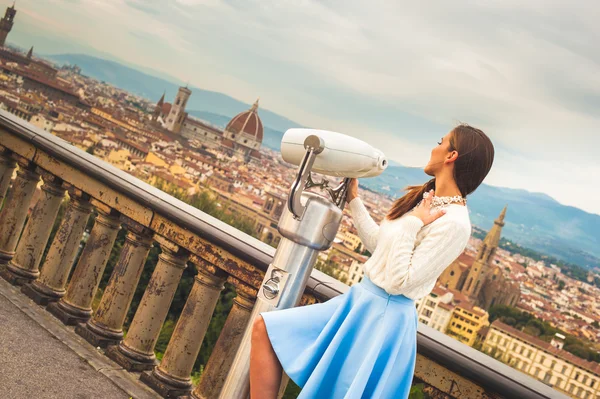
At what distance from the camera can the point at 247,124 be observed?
4131 inches

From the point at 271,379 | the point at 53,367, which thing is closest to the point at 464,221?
the point at 271,379

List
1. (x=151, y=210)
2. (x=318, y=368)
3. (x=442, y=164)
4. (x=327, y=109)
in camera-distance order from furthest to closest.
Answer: (x=327, y=109), (x=151, y=210), (x=442, y=164), (x=318, y=368)

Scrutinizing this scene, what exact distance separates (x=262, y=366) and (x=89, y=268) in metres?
1.14

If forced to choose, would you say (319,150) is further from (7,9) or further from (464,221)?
(7,9)

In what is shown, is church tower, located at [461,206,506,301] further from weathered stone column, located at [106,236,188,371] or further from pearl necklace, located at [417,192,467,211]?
pearl necklace, located at [417,192,467,211]

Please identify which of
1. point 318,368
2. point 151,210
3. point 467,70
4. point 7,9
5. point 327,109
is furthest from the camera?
point 467,70

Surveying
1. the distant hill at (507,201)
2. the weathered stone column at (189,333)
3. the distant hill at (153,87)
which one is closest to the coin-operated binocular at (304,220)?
the weathered stone column at (189,333)

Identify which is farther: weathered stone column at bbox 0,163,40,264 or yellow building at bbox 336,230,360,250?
yellow building at bbox 336,230,360,250

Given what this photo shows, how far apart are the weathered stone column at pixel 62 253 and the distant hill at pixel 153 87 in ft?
355

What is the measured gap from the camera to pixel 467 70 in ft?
359

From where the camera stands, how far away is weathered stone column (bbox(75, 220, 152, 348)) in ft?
6.88

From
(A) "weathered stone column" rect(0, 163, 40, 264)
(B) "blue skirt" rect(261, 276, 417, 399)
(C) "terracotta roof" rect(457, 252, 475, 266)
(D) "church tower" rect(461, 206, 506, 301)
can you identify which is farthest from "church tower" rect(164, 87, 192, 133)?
(B) "blue skirt" rect(261, 276, 417, 399)

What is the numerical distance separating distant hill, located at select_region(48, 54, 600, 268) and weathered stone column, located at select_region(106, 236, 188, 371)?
86817 mm

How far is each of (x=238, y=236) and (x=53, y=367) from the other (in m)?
0.66
